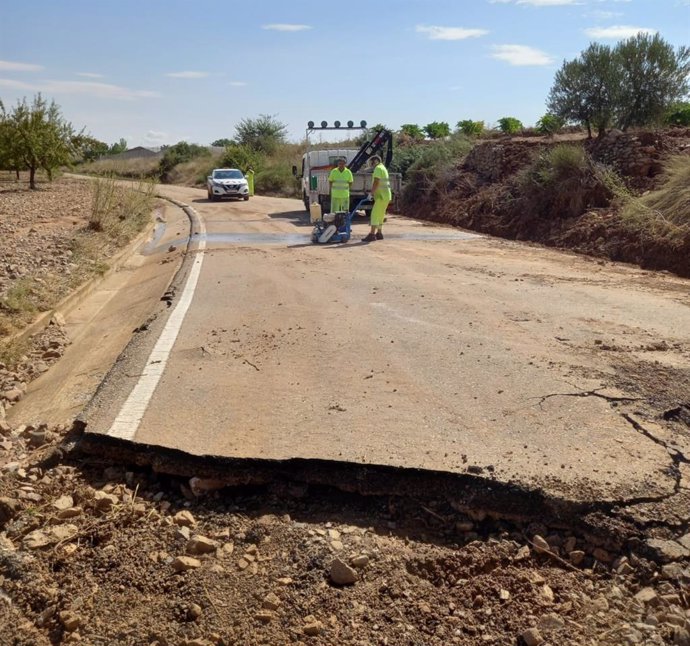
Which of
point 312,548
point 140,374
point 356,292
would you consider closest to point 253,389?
point 140,374

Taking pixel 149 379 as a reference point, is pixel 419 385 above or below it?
above

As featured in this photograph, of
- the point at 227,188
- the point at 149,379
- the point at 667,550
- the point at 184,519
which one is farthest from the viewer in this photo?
the point at 227,188

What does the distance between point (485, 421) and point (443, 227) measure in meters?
15.8

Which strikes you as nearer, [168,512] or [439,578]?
[439,578]

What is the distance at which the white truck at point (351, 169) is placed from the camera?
63.3ft

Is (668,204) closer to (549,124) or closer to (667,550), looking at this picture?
(667,550)

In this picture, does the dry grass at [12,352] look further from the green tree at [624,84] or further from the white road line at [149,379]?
the green tree at [624,84]

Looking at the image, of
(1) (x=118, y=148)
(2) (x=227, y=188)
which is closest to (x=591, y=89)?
(2) (x=227, y=188)

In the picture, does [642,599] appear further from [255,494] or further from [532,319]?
[532,319]

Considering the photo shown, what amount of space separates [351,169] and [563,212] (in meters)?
5.58

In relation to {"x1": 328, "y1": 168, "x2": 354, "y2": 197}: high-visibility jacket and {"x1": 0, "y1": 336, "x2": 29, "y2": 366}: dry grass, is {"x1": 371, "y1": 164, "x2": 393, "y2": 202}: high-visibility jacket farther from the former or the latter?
{"x1": 0, "y1": 336, "x2": 29, "y2": 366}: dry grass

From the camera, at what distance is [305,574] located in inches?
125

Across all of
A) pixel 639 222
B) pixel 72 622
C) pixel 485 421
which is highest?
pixel 639 222

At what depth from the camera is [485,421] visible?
477cm
